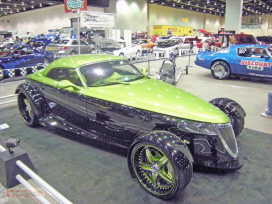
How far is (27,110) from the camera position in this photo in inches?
180

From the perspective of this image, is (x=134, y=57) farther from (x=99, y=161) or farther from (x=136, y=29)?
(x=136, y=29)

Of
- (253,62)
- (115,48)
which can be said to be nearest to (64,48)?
(115,48)

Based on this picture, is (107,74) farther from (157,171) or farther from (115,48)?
(115,48)

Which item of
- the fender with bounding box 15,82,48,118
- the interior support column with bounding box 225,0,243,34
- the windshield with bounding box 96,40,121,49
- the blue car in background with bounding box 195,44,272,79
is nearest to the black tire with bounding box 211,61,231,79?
the blue car in background with bounding box 195,44,272,79

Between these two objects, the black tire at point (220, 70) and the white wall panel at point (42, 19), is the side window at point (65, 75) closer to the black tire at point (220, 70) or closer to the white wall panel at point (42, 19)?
the black tire at point (220, 70)

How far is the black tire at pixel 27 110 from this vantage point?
4.29 meters

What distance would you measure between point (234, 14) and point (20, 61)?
21297 mm

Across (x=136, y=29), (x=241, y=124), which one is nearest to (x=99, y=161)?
(x=241, y=124)

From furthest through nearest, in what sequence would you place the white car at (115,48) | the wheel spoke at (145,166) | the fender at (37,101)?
1. the white car at (115,48)
2. the fender at (37,101)
3. the wheel spoke at (145,166)

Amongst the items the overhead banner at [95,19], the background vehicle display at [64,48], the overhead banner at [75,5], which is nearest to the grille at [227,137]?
the overhead banner at [75,5]

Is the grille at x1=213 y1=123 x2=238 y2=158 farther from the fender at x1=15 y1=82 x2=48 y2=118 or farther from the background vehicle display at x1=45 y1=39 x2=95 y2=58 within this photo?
the background vehicle display at x1=45 y1=39 x2=95 y2=58

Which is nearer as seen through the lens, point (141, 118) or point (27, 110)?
point (141, 118)

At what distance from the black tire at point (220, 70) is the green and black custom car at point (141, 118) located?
5.54 meters

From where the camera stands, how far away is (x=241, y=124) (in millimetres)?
3734
